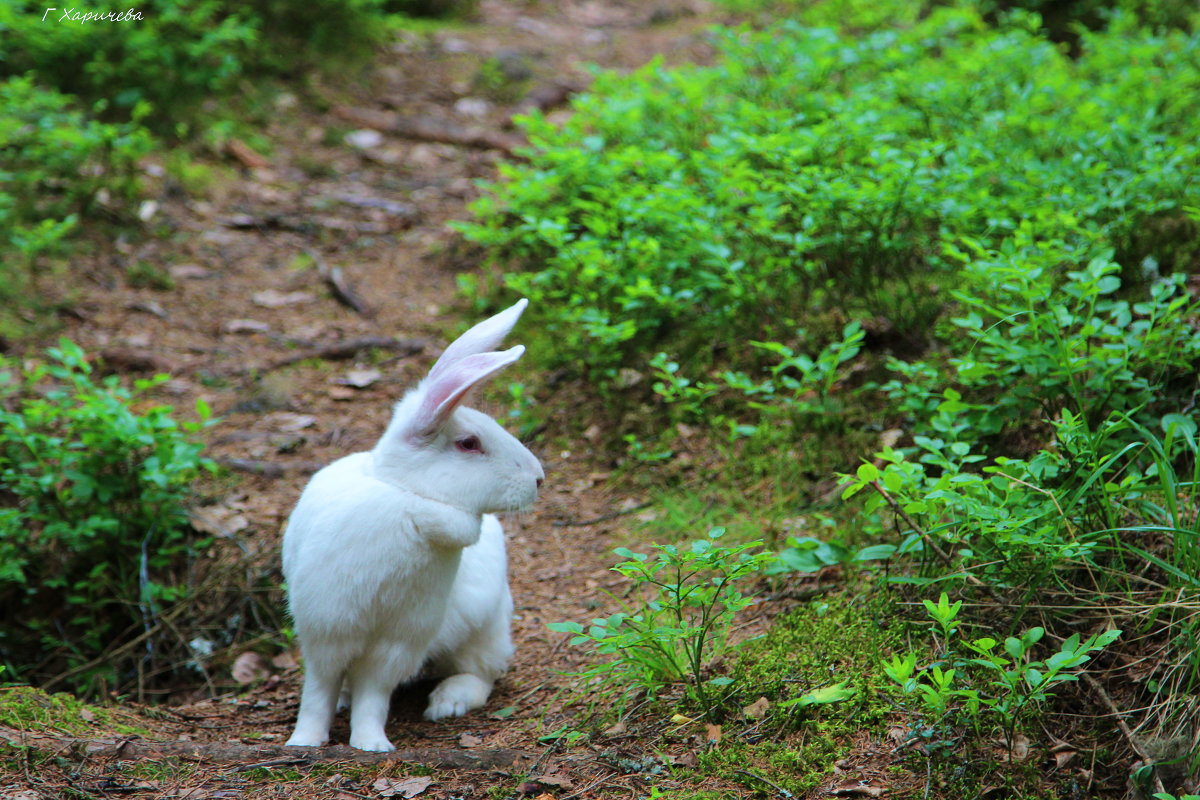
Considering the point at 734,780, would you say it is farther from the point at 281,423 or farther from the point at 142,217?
the point at 142,217

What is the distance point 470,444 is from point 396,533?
0.36 metres

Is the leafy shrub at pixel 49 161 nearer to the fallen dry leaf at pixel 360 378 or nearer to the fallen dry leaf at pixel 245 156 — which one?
the fallen dry leaf at pixel 245 156

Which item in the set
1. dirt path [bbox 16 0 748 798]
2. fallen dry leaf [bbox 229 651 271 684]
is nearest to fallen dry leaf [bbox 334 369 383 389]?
dirt path [bbox 16 0 748 798]

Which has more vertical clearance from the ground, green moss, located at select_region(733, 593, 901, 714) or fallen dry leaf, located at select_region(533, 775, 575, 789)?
green moss, located at select_region(733, 593, 901, 714)

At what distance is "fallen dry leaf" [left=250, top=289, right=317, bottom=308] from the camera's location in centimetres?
648

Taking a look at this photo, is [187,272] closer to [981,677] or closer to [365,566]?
[365,566]

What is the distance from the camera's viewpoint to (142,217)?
6.96m

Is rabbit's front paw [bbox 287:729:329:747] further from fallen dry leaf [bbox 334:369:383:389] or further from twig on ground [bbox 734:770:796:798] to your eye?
fallen dry leaf [bbox 334:369:383:389]

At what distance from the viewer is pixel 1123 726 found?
2555 mm

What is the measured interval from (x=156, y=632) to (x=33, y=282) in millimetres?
3177

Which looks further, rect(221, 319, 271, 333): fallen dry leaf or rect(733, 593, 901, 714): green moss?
rect(221, 319, 271, 333): fallen dry leaf

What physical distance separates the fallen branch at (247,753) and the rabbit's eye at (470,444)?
0.92 meters

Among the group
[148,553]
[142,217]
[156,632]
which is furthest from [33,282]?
[156,632]

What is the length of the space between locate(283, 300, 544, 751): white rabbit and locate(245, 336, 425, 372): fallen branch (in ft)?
9.00
